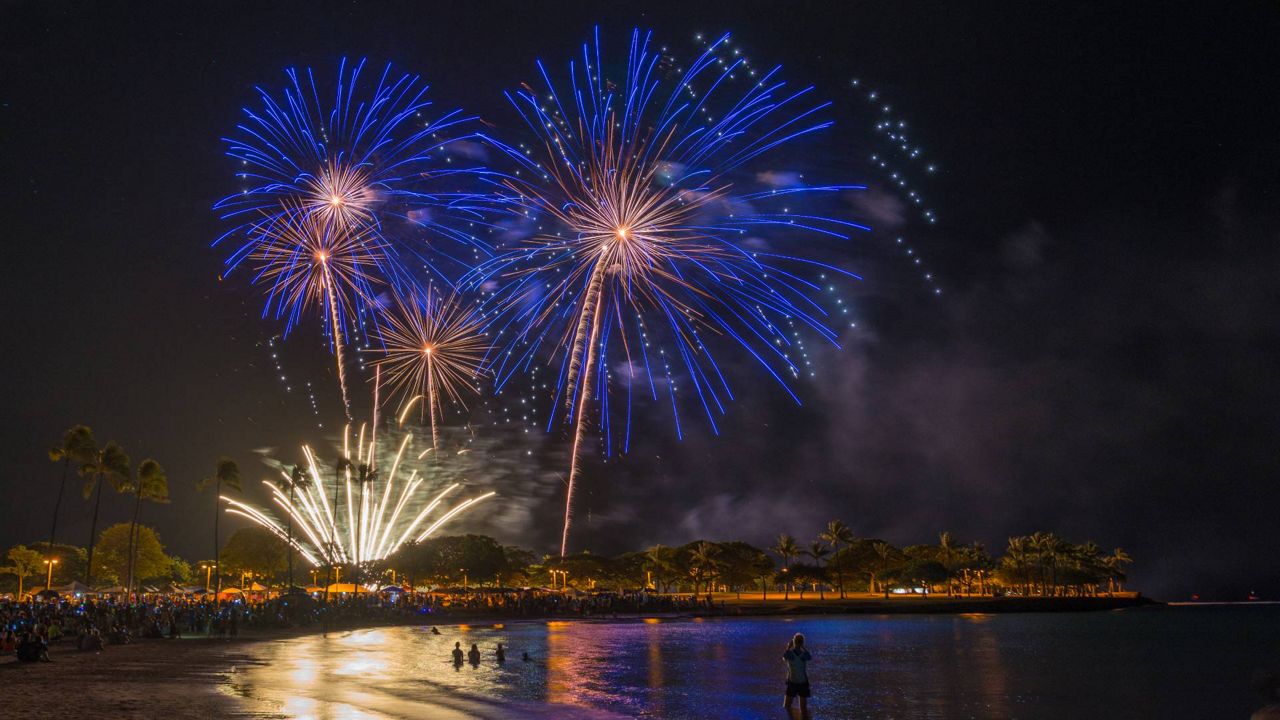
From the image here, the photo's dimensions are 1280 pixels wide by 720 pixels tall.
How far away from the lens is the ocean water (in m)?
21.0

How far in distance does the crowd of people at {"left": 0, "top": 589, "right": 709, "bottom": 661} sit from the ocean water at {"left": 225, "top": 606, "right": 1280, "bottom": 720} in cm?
460

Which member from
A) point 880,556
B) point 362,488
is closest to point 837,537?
point 880,556

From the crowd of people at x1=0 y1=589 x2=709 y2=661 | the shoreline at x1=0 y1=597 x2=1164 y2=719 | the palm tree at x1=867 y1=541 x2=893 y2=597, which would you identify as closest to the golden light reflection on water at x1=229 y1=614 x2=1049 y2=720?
the shoreline at x1=0 y1=597 x2=1164 y2=719

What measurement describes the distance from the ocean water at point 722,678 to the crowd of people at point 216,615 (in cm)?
460

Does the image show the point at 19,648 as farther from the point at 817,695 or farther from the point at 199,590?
the point at 199,590

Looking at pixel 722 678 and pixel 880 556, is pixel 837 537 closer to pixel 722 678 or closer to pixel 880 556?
pixel 880 556

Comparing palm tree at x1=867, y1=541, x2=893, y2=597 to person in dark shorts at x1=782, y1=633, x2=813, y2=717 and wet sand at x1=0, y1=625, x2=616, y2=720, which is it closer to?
wet sand at x1=0, y1=625, x2=616, y2=720

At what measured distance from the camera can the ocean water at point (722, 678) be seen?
21.0 metres

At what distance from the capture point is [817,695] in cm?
2491

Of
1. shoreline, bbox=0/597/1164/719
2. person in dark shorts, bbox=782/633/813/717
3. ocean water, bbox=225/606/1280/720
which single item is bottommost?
ocean water, bbox=225/606/1280/720

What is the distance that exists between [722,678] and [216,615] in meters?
30.1

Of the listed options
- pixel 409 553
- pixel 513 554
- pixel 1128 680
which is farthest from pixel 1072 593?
pixel 1128 680

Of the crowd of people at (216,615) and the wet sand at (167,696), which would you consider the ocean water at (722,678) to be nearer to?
the wet sand at (167,696)

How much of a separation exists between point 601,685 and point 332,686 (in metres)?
7.86
